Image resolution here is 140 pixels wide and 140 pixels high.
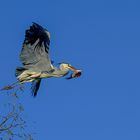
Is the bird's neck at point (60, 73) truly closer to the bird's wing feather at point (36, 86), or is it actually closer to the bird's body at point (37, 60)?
the bird's body at point (37, 60)

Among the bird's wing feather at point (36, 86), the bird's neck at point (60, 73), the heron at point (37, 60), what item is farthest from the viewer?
the bird's wing feather at point (36, 86)

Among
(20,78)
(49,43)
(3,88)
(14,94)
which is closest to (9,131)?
(14,94)

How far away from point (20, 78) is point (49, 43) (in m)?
1.26

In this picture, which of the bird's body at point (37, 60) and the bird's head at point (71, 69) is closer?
the bird's body at point (37, 60)

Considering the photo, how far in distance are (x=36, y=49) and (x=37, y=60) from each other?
258mm

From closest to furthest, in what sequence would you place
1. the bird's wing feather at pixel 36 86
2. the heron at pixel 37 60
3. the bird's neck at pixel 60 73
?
1. the heron at pixel 37 60
2. the bird's neck at pixel 60 73
3. the bird's wing feather at pixel 36 86

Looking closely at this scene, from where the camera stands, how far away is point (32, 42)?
1329cm

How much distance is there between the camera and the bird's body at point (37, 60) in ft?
43.0

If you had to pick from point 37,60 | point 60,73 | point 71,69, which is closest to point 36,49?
point 37,60

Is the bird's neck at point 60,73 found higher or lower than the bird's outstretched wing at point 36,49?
A: lower

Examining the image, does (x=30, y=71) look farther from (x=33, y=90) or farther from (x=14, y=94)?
(x=14, y=94)

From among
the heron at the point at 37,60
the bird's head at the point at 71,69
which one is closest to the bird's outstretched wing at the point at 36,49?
the heron at the point at 37,60

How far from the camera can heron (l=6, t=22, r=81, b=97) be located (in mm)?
13094

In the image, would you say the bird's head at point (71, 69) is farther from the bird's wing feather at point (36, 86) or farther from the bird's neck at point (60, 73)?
the bird's wing feather at point (36, 86)
